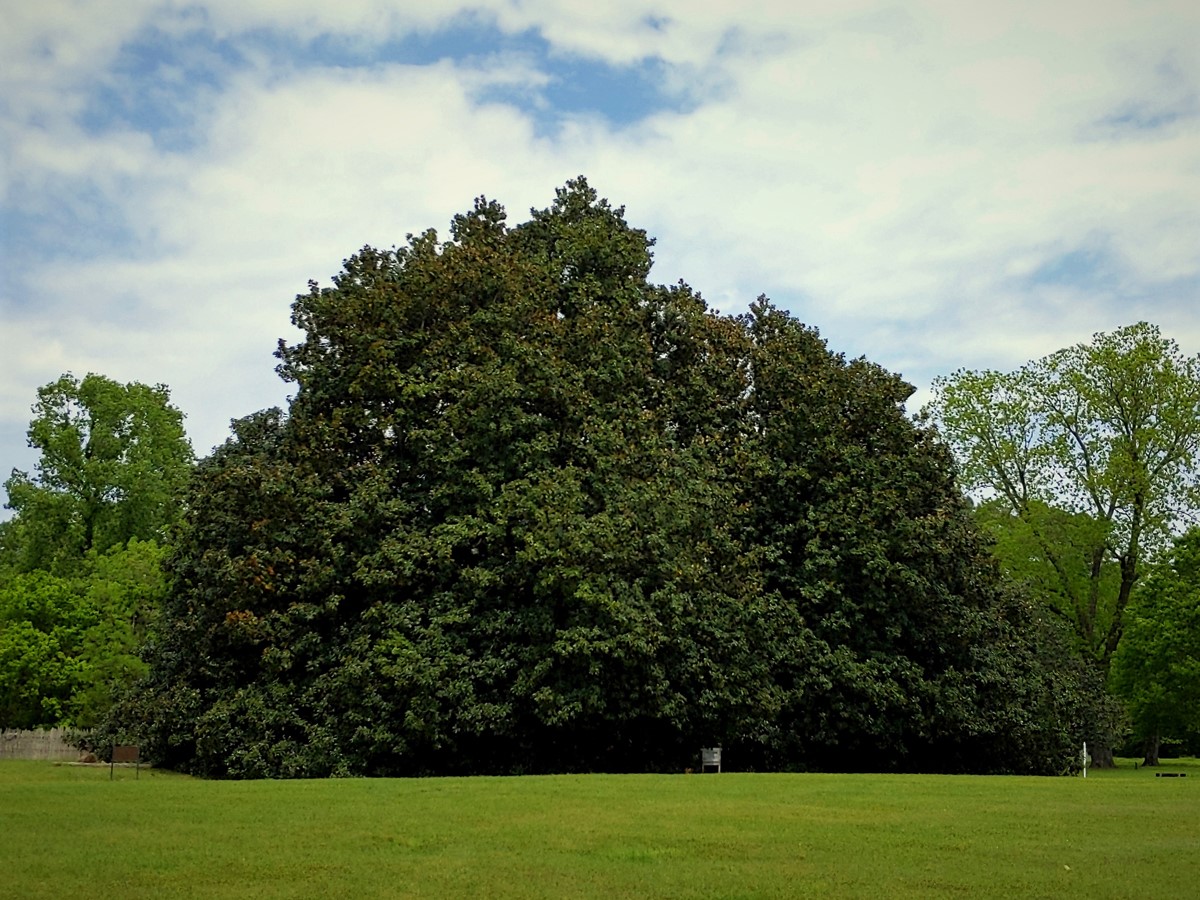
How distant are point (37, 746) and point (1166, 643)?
132 ft

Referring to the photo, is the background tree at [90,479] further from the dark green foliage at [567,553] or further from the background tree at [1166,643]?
the background tree at [1166,643]

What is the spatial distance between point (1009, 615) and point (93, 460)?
129ft

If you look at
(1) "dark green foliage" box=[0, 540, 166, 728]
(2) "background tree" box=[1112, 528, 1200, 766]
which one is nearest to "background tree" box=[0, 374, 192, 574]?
(1) "dark green foliage" box=[0, 540, 166, 728]

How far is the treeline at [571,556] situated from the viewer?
93.0 ft

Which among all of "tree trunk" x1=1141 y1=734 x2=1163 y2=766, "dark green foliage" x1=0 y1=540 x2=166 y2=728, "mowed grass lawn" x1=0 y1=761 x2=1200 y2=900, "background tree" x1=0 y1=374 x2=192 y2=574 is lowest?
"tree trunk" x1=1141 y1=734 x2=1163 y2=766

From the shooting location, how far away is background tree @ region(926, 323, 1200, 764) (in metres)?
43.1

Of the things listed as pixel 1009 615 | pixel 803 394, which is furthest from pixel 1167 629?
pixel 803 394

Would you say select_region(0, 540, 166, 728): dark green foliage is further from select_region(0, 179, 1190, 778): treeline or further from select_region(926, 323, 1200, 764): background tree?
select_region(926, 323, 1200, 764): background tree

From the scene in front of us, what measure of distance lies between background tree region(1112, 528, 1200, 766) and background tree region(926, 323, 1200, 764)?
780 millimetres

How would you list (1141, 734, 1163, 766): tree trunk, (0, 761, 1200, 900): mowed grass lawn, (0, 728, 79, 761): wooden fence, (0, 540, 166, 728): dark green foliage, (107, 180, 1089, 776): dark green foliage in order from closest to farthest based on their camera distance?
(0, 761, 1200, 900): mowed grass lawn, (107, 180, 1089, 776): dark green foliage, (0, 728, 79, 761): wooden fence, (0, 540, 166, 728): dark green foliage, (1141, 734, 1163, 766): tree trunk

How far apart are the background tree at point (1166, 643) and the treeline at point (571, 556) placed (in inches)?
322

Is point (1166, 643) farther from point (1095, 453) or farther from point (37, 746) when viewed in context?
point (37, 746)

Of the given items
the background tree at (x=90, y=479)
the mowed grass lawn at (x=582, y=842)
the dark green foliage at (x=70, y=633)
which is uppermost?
the background tree at (x=90, y=479)

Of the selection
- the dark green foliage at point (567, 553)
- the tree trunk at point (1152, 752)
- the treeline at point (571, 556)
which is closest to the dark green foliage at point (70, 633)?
the treeline at point (571, 556)
